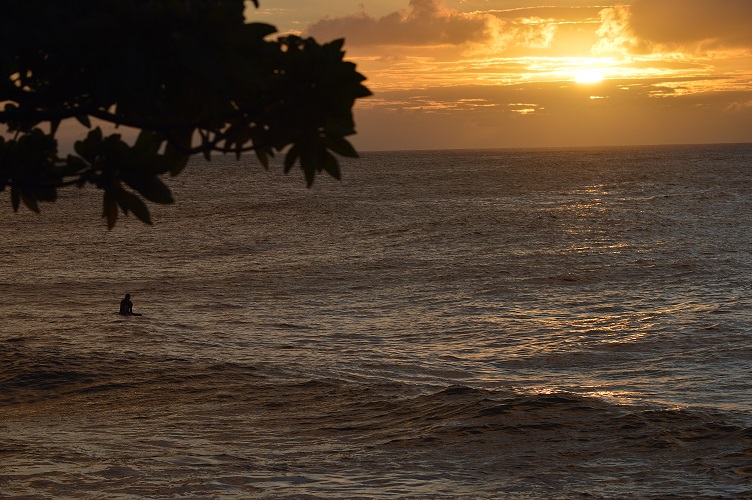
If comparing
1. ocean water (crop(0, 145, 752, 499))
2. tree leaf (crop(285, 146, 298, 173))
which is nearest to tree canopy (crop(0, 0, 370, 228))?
tree leaf (crop(285, 146, 298, 173))

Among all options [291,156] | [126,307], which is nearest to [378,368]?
[126,307]

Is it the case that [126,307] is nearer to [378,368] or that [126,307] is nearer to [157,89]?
[378,368]

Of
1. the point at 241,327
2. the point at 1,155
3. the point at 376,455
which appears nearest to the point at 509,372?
the point at 376,455

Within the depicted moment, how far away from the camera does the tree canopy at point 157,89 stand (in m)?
3.06

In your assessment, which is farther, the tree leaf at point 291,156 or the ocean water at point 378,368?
the ocean water at point 378,368

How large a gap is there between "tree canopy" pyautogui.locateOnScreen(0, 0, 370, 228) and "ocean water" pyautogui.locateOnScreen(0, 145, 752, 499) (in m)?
9.41

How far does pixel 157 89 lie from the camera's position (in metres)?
3.19

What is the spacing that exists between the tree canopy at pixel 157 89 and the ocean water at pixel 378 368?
9.41 m

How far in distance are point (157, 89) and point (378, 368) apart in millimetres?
18540

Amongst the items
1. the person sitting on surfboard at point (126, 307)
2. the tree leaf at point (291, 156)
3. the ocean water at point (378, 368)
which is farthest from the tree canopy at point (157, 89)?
the person sitting on surfboard at point (126, 307)

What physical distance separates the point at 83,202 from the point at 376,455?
82360mm

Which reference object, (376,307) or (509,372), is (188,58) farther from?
(376,307)

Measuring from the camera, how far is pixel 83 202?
91312 millimetres

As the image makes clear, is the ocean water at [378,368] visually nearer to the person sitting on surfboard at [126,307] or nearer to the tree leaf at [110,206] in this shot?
the person sitting on surfboard at [126,307]
